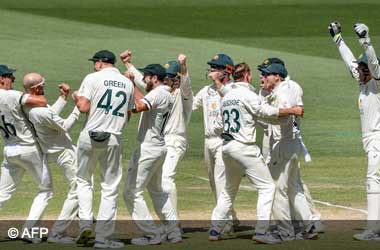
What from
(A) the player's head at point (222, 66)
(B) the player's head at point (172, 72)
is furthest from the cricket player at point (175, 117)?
(A) the player's head at point (222, 66)

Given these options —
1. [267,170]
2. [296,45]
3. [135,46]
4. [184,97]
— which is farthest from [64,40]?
[267,170]

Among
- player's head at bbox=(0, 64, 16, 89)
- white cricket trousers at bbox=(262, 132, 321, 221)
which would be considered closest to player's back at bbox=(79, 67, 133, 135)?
player's head at bbox=(0, 64, 16, 89)

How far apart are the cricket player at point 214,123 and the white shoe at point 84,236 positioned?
7.65 ft

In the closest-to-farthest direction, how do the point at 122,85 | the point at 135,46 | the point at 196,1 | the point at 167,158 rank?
1. the point at 122,85
2. the point at 167,158
3. the point at 135,46
4. the point at 196,1

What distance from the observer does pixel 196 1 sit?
42.5 meters

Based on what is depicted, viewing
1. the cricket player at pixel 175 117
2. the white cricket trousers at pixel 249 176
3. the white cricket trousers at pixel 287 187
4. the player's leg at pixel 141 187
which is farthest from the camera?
the cricket player at pixel 175 117

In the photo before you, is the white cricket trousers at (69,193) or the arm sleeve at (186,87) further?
the arm sleeve at (186,87)

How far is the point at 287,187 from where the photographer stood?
1580cm

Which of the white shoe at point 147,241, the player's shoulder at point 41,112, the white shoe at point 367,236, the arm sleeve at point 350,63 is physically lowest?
the white shoe at point 147,241

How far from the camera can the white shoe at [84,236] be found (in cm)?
1500

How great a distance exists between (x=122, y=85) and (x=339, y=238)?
12.2 feet

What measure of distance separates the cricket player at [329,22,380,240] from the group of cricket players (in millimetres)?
14

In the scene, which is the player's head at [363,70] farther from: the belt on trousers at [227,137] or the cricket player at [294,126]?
the belt on trousers at [227,137]

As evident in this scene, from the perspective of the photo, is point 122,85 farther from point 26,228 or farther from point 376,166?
point 376,166
